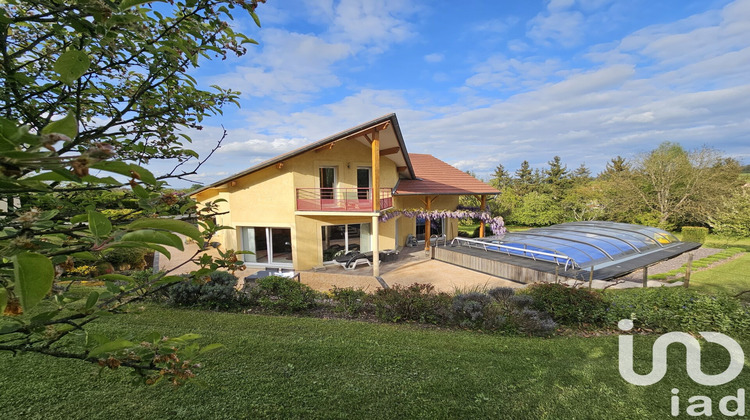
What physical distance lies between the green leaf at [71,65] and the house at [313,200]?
1065 cm

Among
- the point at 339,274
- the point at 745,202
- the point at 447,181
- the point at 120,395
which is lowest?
the point at 339,274

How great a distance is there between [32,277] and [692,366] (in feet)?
22.9

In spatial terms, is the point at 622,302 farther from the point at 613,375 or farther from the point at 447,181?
the point at 447,181

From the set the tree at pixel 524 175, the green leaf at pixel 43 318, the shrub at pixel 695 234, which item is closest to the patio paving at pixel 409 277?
the green leaf at pixel 43 318

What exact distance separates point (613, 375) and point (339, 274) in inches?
358

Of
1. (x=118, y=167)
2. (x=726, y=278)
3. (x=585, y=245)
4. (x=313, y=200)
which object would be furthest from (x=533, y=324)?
(x=726, y=278)

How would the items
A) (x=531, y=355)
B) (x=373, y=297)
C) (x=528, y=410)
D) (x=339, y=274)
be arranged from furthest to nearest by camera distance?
(x=339, y=274)
(x=373, y=297)
(x=531, y=355)
(x=528, y=410)

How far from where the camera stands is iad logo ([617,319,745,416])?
3.50 metres

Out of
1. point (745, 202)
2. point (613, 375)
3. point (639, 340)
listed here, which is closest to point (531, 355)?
point (613, 375)

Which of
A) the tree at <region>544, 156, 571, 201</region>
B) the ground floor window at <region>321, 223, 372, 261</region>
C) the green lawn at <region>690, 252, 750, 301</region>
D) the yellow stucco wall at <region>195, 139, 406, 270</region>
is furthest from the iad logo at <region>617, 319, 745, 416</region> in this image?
the tree at <region>544, 156, 571, 201</region>

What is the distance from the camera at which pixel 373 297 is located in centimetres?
744

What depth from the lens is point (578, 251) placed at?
11.5m

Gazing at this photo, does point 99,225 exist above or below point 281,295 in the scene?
above

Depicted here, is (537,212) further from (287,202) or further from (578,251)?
(287,202)
